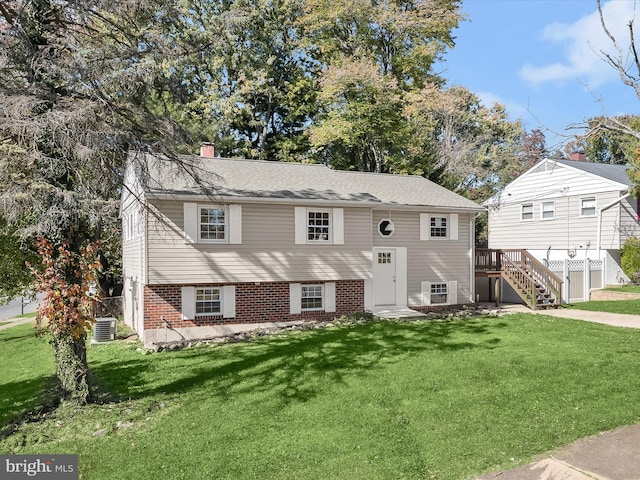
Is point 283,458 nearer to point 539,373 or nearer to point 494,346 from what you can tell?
point 539,373

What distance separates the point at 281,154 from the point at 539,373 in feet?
71.8

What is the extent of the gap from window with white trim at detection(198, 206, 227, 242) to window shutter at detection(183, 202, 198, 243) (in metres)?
0.15

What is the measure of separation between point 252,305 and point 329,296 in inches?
101

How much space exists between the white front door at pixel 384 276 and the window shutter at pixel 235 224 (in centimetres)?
498

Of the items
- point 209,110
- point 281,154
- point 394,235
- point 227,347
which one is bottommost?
point 227,347

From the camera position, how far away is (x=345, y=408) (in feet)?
21.2

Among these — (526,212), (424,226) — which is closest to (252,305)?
(424,226)

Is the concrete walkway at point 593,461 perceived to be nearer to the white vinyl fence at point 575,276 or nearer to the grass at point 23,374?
the grass at point 23,374

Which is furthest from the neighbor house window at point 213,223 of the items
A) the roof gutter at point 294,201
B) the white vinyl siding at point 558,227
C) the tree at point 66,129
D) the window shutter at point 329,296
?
the white vinyl siding at point 558,227

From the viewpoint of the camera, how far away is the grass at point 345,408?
4918 millimetres

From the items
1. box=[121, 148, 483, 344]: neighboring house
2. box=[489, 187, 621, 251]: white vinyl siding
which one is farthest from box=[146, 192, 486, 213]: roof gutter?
box=[489, 187, 621, 251]: white vinyl siding

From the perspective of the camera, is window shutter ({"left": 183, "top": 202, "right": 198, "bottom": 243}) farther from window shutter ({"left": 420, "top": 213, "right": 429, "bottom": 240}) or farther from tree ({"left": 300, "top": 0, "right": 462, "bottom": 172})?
tree ({"left": 300, "top": 0, "right": 462, "bottom": 172})

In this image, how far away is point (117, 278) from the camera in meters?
23.3

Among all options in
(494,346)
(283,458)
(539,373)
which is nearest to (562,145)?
(283,458)
